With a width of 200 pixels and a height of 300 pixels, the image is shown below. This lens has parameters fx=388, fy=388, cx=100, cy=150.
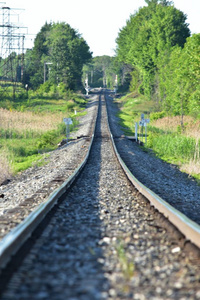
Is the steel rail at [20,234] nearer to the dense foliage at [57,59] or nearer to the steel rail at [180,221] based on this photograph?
the steel rail at [180,221]

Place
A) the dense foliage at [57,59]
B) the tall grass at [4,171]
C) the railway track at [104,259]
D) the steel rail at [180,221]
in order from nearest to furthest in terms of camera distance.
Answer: the railway track at [104,259] → the steel rail at [180,221] → the tall grass at [4,171] → the dense foliage at [57,59]

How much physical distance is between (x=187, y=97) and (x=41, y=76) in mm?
62717

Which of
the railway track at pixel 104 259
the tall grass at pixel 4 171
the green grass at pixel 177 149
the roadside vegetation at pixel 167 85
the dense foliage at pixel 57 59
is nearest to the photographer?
the railway track at pixel 104 259

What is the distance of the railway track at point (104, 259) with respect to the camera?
307 centimetres

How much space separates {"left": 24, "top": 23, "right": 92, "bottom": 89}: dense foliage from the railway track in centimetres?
6939

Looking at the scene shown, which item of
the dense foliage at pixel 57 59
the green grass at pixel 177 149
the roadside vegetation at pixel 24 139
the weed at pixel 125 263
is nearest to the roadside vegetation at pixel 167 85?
the green grass at pixel 177 149

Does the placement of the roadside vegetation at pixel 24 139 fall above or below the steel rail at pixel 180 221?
below

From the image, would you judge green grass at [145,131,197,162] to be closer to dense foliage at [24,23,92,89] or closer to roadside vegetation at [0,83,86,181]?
roadside vegetation at [0,83,86,181]

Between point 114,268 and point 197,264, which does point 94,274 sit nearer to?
point 114,268

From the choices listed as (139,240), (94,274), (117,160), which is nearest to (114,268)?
(94,274)

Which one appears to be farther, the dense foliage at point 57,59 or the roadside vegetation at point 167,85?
the dense foliage at point 57,59

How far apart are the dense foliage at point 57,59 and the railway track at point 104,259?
2732 inches

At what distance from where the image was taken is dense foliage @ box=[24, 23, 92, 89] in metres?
76.6

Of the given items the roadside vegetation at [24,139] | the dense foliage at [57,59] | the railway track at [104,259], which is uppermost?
the dense foliage at [57,59]
